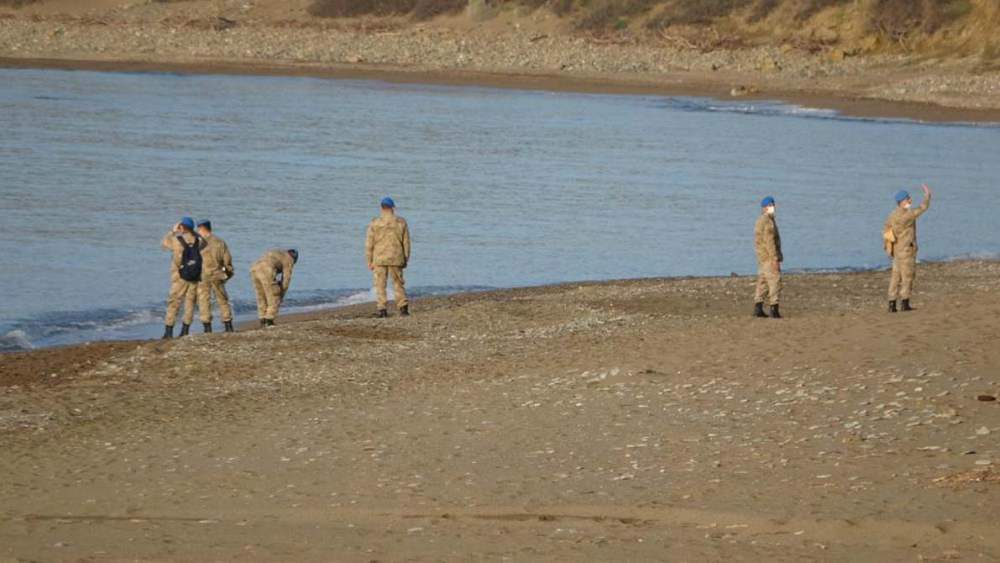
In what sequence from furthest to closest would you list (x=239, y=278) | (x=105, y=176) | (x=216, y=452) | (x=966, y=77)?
(x=966, y=77) < (x=105, y=176) < (x=239, y=278) < (x=216, y=452)

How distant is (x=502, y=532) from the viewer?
383 inches

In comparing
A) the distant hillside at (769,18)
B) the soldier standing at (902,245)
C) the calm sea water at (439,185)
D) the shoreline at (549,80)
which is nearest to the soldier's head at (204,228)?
the calm sea water at (439,185)

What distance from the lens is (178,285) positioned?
60.8 feet

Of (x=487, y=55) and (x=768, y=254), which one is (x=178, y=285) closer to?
(x=768, y=254)

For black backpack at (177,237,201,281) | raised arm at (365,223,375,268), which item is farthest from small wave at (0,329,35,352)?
raised arm at (365,223,375,268)

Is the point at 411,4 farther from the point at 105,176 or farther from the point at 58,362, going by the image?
the point at 58,362

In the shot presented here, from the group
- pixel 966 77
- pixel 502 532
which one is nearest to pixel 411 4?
pixel 966 77

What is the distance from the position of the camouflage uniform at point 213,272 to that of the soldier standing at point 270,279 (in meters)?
0.46

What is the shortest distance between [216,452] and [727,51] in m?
53.2

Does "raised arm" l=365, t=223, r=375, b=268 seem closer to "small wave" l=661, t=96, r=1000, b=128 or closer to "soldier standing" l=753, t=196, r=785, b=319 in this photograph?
"soldier standing" l=753, t=196, r=785, b=319

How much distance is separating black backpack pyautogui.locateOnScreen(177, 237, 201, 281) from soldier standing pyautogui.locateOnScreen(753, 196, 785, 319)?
20.5 ft

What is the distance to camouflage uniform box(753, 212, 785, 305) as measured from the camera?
59.5ft

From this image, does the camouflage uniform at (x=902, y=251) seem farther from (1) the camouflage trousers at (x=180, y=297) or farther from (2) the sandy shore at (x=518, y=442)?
(1) the camouflage trousers at (x=180, y=297)

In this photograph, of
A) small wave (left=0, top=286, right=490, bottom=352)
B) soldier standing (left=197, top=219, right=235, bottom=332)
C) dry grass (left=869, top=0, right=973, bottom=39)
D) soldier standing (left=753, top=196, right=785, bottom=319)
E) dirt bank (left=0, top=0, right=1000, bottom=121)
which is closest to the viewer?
soldier standing (left=753, top=196, right=785, bottom=319)
